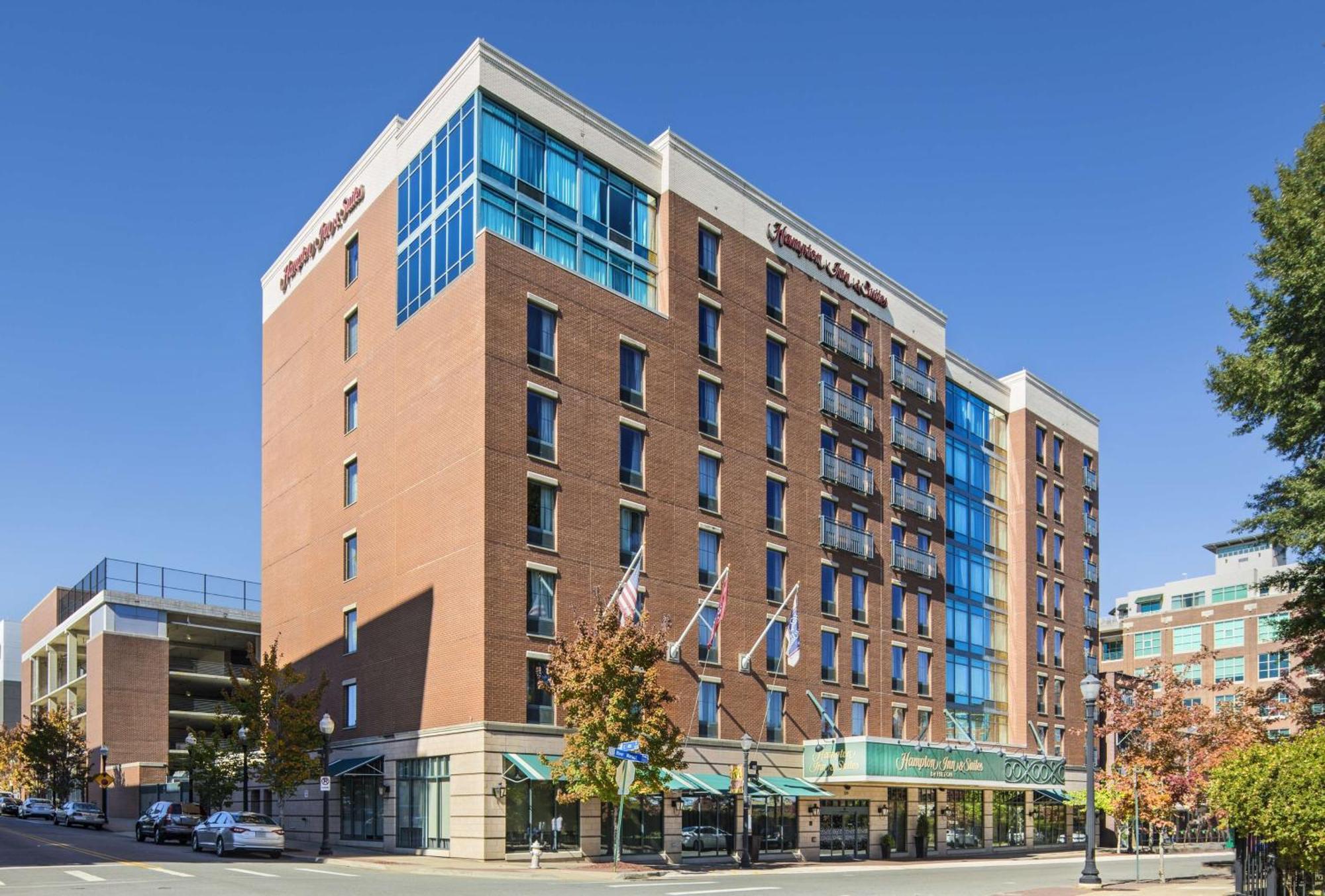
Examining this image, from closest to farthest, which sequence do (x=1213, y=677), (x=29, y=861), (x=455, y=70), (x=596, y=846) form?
(x=29, y=861) → (x=596, y=846) → (x=455, y=70) → (x=1213, y=677)

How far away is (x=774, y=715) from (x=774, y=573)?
618 centimetres

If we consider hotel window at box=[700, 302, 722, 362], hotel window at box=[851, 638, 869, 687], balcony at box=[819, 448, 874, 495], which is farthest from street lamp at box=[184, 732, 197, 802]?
balcony at box=[819, 448, 874, 495]

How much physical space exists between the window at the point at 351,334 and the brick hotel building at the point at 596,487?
0.57ft

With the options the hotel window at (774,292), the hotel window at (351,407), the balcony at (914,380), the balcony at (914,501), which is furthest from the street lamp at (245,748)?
the balcony at (914,380)

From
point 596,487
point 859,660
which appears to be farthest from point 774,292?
point 859,660

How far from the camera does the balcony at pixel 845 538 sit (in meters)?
55.6

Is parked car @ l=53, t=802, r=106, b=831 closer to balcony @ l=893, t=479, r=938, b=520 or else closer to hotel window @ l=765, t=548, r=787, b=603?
hotel window @ l=765, t=548, r=787, b=603

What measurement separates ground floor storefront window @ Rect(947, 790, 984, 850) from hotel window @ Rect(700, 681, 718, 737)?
68.1 feet

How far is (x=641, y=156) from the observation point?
4922cm

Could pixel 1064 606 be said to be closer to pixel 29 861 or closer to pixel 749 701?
pixel 749 701

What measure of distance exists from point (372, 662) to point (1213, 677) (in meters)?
90.3

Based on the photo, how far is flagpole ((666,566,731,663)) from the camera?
150ft

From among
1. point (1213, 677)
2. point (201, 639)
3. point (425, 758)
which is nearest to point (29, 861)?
point (425, 758)

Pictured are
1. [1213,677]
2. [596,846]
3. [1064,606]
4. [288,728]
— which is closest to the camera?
[596,846]
